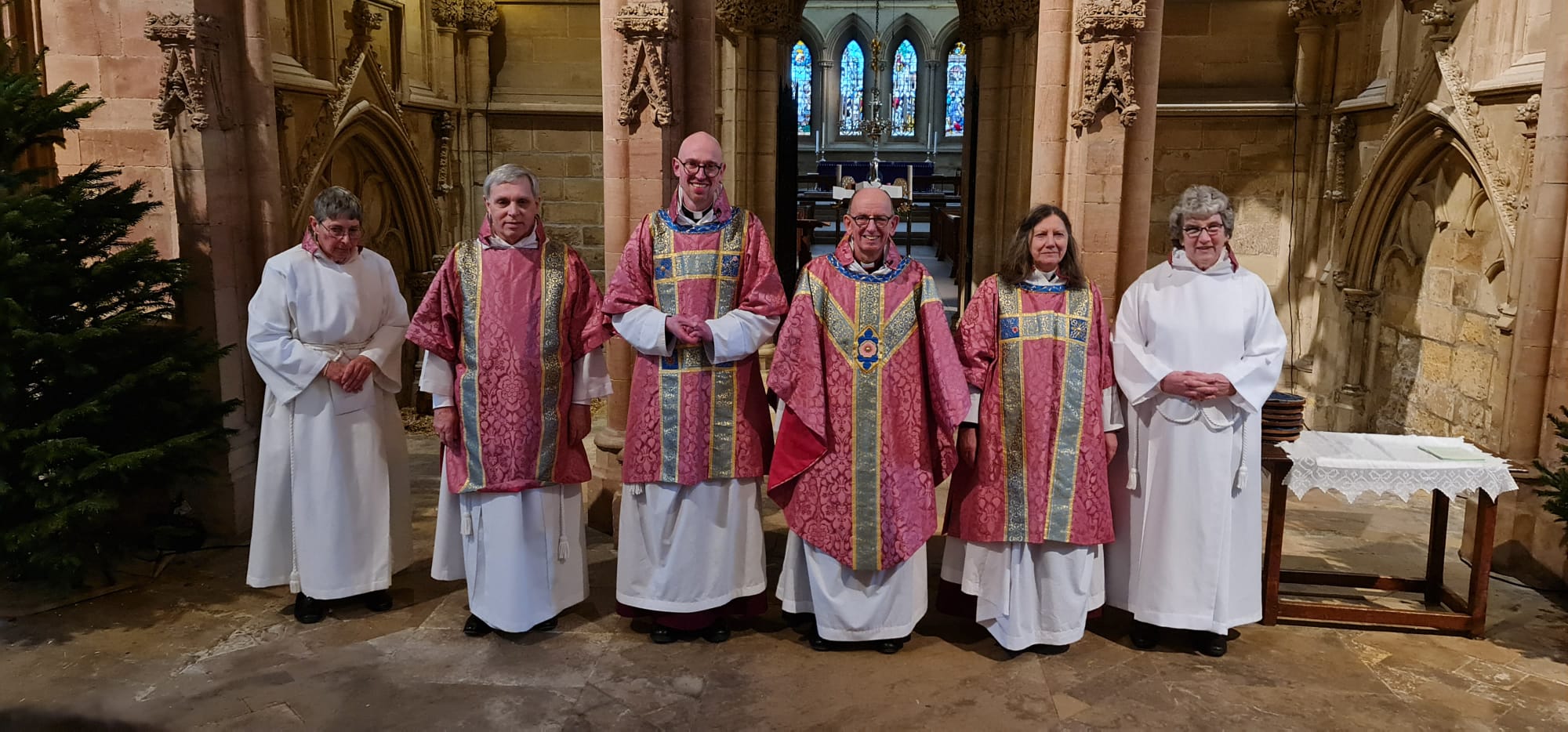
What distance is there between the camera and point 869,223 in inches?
161

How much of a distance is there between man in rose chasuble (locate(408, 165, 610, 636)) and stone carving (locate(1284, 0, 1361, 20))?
21.4 ft

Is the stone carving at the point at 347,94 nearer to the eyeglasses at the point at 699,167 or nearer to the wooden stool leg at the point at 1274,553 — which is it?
the eyeglasses at the point at 699,167

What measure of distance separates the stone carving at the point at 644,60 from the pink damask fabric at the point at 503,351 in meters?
1.22

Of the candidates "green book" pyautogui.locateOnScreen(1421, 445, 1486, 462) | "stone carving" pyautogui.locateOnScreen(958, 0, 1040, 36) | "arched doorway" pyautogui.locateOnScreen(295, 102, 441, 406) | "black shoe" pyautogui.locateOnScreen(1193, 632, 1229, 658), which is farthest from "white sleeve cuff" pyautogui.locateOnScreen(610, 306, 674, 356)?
"stone carving" pyautogui.locateOnScreen(958, 0, 1040, 36)

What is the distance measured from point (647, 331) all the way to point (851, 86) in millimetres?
20896

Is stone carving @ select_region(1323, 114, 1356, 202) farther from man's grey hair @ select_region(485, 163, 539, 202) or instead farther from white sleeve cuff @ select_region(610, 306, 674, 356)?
man's grey hair @ select_region(485, 163, 539, 202)

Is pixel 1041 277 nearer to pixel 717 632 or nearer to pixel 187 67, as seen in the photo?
pixel 717 632

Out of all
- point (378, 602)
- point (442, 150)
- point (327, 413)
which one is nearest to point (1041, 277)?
point (327, 413)

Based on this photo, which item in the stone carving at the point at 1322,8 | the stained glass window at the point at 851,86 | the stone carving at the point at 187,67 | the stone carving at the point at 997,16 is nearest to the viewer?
the stone carving at the point at 187,67

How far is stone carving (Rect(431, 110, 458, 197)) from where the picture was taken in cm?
973

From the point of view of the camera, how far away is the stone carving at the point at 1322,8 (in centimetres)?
823

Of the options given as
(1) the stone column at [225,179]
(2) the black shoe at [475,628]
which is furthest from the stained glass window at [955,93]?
(2) the black shoe at [475,628]

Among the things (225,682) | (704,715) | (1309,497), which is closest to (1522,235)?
(1309,497)

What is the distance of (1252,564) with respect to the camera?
4387 millimetres
